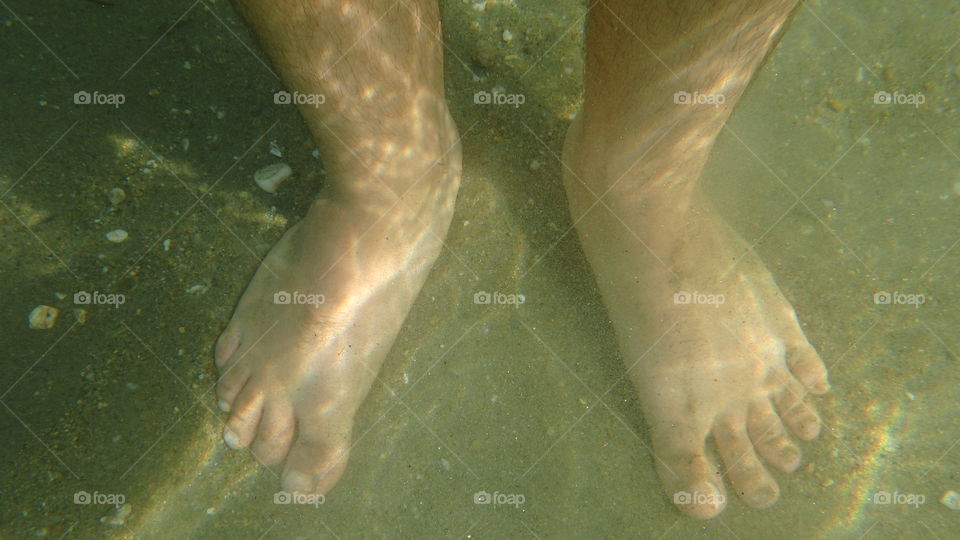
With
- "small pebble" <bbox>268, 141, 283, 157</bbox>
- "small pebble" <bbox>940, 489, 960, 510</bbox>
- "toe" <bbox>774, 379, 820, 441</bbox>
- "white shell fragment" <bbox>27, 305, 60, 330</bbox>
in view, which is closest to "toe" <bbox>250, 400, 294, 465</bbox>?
"white shell fragment" <bbox>27, 305, 60, 330</bbox>

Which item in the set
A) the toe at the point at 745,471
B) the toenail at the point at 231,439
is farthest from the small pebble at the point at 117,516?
the toe at the point at 745,471

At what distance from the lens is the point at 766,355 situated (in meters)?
2.02

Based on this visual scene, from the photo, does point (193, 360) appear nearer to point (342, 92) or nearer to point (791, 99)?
point (342, 92)

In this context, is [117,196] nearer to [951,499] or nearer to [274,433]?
[274,433]

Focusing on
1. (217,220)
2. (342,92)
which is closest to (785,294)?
(342,92)

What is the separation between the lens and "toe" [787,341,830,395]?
2057 millimetres

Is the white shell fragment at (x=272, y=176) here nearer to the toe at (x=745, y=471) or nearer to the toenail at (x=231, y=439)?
the toenail at (x=231, y=439)

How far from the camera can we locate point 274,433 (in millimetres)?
1988

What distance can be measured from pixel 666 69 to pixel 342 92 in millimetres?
961

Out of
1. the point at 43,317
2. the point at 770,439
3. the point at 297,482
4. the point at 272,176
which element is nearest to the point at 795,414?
the point at 770,439

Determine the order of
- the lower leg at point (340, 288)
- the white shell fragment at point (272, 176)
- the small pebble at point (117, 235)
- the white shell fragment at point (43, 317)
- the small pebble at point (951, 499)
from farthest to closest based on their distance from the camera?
the white shell fragment at point (272, 176) < the small pebble at point (117, 235) < the white shell fragment at point (43, 317) < the small pebble at point (951, 499) < the lower leg at point (340, 288)

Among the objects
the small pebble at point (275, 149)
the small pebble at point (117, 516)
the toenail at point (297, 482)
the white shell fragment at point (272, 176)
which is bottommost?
the small pebble at point (117, 516)

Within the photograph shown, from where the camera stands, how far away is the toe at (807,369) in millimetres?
2057

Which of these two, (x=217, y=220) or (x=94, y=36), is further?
(x=94, y=36)
